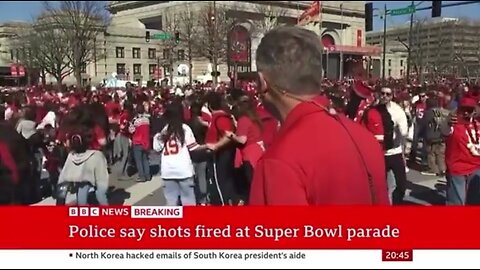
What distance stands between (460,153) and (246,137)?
153 centimetres

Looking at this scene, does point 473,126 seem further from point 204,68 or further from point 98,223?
point 98,223

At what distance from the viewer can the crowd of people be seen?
5.09 ft

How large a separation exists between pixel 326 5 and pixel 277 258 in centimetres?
124

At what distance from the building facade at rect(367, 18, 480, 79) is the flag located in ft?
0.94

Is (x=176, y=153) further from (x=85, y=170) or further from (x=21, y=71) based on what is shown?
(x=21, y=71)

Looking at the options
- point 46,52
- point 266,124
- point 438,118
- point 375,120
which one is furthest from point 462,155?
point 46,52

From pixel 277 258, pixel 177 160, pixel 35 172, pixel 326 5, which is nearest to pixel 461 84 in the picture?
pixel 326 5

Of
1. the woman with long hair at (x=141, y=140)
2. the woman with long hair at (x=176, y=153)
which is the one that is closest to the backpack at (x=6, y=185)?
the woman with long hair at (x=176, y=153)

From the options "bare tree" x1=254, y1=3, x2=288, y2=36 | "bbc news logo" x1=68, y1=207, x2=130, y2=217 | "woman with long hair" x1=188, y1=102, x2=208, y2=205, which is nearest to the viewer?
"bare tree" x1=254, y1=3, x2=288, y2=36

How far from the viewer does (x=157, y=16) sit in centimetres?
253

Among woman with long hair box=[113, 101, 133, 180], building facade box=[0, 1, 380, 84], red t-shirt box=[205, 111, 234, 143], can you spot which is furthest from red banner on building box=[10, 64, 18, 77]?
woman with long hair box=[113, 101, 133, 180]

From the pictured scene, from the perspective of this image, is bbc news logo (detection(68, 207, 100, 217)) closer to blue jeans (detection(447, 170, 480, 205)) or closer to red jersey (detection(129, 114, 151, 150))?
blue jeans (detection(447, 170, 480, 205))

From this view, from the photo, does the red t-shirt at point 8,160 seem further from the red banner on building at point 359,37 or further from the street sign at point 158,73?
the red banner on building at point 359,37

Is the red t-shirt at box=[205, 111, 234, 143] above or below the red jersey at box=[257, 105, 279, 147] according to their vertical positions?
below
